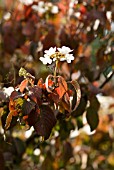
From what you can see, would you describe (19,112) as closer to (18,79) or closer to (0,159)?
(18,79)

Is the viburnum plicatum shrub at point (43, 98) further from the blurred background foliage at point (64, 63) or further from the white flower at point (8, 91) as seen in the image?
the blurred background foliage at point (64, 63)

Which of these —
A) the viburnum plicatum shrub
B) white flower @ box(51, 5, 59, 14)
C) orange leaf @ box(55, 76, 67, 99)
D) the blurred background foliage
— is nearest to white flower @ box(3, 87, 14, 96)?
the viburnum plicatum shrub

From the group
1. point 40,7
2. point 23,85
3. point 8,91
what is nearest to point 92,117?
point 8,91

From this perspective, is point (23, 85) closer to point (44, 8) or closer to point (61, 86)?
point (61, 86)

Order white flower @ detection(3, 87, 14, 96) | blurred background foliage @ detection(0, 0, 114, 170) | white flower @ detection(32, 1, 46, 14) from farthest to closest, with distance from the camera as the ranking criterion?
white flower @ detection(32, 1, 46, 14), blurred background foliage @ detection(0, 0, 114, 170), white flower @ detection(3, 87, 14, 96)

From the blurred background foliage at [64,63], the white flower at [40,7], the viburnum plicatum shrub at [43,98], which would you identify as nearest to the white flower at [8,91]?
the viburnum plicatum shrub at [43,98]

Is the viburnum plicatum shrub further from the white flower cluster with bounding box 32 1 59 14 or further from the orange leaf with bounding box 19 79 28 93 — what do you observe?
the white flower cluster with bounding box 32 1 59 14
